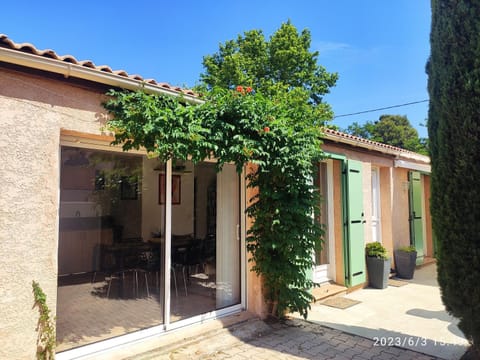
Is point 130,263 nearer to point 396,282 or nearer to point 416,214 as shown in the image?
point 396,282

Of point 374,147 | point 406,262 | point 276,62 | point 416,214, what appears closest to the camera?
point 374,147

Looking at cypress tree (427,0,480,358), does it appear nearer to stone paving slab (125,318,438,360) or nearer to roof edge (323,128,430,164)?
stone paving slab (125,318,438,360)

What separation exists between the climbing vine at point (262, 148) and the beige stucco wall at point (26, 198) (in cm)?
71

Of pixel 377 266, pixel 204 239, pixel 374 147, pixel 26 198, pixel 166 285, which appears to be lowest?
pixel 377 266

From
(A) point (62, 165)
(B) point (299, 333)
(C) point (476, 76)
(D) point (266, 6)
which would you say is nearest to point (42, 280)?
(A) point (62, 165)

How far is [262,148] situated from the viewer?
4562mm

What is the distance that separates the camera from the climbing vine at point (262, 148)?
12.8 feet

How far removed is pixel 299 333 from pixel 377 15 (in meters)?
11.9

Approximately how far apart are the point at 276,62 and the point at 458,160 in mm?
20328

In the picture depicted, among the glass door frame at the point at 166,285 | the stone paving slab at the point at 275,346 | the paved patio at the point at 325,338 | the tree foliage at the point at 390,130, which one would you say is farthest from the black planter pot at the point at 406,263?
the tree foliage at the point at 390,130

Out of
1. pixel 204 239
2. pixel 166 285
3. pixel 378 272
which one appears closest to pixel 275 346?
pixel 166 285

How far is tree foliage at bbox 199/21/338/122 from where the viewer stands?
70.9 ft

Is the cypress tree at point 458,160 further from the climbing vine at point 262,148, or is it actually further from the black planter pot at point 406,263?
the black planter pot at point 406,263

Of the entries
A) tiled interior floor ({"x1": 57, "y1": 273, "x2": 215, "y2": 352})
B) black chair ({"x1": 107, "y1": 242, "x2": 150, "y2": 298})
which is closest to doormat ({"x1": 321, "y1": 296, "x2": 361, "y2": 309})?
tiled interior floor ({"x1": 57, "y1": 273, "x2": 215, "y2": 352})
